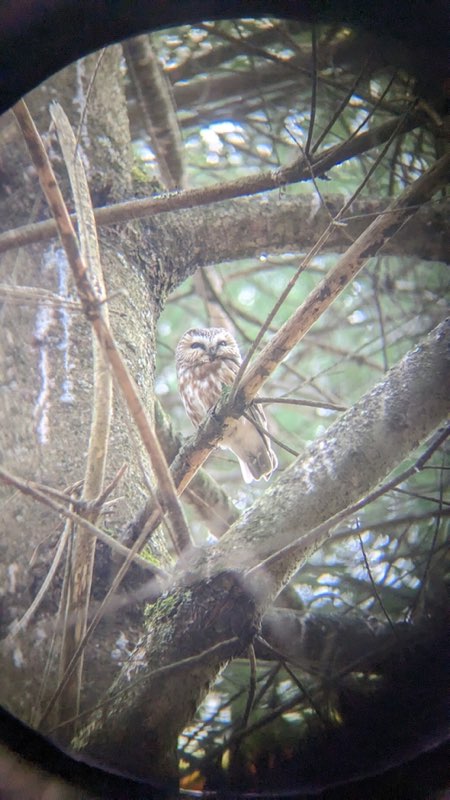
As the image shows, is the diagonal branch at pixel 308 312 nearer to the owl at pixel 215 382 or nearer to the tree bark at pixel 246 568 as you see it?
the tree bark at pixel 246 568

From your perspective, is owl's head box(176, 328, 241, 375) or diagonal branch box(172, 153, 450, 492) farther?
owl's head box(176, 328, 241, 375)

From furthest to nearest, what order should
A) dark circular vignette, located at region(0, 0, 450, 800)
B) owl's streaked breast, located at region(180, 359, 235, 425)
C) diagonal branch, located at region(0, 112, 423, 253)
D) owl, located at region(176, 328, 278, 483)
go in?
1. owl's streaked breast, located at region(180, 359, 235, 425)
2. owl, located at region(176, 328, 278, 483)
3. diagonal branch, located at region(0, 112, 423, 253)
4. dark circular vignette, located at region(0, 0, 450, 800)

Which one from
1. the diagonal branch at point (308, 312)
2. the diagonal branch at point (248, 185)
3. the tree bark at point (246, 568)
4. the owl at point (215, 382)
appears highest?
the owl at point (215, 382)

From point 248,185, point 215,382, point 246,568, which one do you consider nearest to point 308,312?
point 248,185

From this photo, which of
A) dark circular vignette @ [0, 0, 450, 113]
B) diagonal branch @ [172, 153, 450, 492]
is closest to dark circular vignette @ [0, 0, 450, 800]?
dark circular vignette @ [0, 0, 450, 113]

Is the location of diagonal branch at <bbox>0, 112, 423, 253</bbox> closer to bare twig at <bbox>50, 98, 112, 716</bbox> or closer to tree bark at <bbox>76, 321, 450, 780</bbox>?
bare twig at <bbox>50, 98, 112, 716</bbox>

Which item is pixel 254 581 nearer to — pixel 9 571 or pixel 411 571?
pixel 411 571

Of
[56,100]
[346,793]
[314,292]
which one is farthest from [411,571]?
[56,100]

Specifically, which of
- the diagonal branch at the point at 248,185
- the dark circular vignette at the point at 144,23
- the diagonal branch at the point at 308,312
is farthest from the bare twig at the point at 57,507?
the dark circular vignette at the point at 144,23
